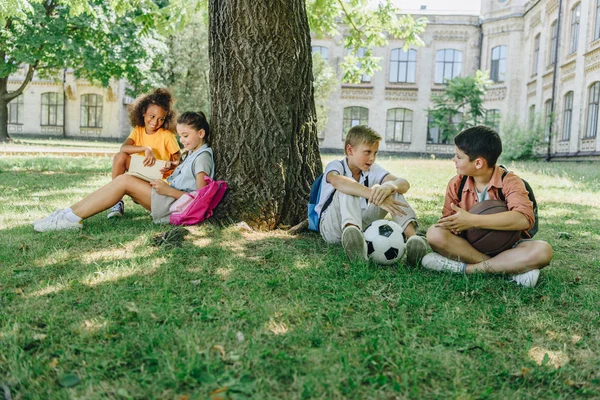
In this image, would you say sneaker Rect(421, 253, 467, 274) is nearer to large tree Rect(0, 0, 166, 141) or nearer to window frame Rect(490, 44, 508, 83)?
large tree Rect(0, 0, 166, 141)

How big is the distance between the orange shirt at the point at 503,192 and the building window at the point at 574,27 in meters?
20.5

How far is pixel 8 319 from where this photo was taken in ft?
8.54

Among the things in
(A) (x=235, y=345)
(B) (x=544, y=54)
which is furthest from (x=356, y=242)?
(B) (x=544, y=54)

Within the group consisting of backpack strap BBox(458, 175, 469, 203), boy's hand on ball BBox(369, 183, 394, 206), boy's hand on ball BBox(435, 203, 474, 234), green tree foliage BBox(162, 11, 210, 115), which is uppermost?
green tree foliage BBox(162, 11, 210, 115)

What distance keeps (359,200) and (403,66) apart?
1145 inches

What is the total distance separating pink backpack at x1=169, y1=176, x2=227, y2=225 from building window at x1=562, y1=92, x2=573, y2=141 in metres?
20.3

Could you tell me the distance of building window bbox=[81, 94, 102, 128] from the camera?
3344cm

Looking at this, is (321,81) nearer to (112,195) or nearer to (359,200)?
(112,195)

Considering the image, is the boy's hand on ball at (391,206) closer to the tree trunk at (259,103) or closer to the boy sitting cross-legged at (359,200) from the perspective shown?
the boy sitting cross-legged at (359,200)

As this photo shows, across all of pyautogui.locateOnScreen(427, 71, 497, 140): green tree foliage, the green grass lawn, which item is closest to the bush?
pyautogui.locateOnScreen(427, 71, 497, 140): green tree foliage

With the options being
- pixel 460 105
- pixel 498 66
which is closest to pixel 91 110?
pixel 460 105

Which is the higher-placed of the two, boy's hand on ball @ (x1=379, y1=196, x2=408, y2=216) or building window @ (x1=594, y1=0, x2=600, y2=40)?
building window @ (x1=594, y1=0, x2=600, y2=40)

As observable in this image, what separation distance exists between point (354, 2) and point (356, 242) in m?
5.89

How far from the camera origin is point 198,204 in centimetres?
452
